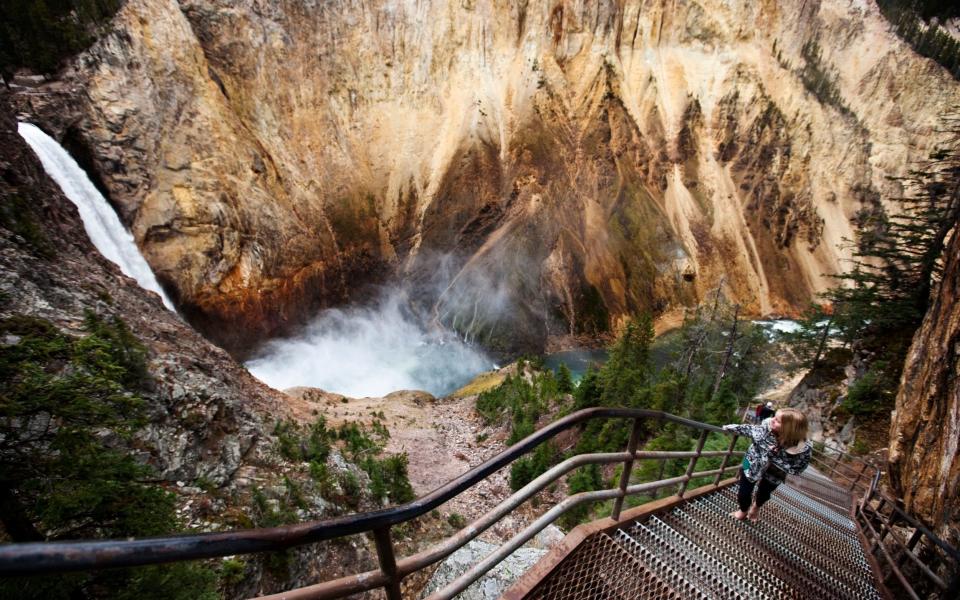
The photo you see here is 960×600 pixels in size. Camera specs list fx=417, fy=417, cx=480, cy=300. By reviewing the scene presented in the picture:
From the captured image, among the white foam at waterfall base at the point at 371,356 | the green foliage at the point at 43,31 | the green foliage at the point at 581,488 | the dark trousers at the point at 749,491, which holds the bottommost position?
the white foam at waterfall base at the point at 371,356

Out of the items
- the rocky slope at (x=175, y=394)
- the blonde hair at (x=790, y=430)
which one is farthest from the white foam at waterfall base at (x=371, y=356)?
the blonde hair at (x=790, y=430)

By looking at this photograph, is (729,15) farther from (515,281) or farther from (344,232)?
(344,232)

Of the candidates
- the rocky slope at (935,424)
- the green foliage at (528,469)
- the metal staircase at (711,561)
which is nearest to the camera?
the metal staircase at (711,561)

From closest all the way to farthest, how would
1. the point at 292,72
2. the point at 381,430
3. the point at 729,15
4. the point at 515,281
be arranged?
1. the point at 381,430
2. the point at 292,72
3. the point at 515,281
4. the point at 729,15

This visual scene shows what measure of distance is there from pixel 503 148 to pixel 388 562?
1258 inches

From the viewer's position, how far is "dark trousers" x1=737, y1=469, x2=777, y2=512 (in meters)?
3.94

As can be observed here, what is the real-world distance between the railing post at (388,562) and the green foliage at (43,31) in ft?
82.3

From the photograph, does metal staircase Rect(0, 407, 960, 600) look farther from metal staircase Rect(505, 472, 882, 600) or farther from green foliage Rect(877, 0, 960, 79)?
green foliage Rect(877, 0, 960, 79)

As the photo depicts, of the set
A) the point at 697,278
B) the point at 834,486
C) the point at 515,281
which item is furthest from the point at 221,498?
the point at 697,278

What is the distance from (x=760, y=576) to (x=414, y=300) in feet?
91.7

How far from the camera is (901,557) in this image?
4930 mm

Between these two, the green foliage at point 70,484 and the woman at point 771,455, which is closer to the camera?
the green foliage at point 70,484

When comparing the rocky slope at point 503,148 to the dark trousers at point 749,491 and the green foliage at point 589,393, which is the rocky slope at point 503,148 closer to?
the green foliage at point 589,393

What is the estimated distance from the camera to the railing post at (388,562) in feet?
4.64
